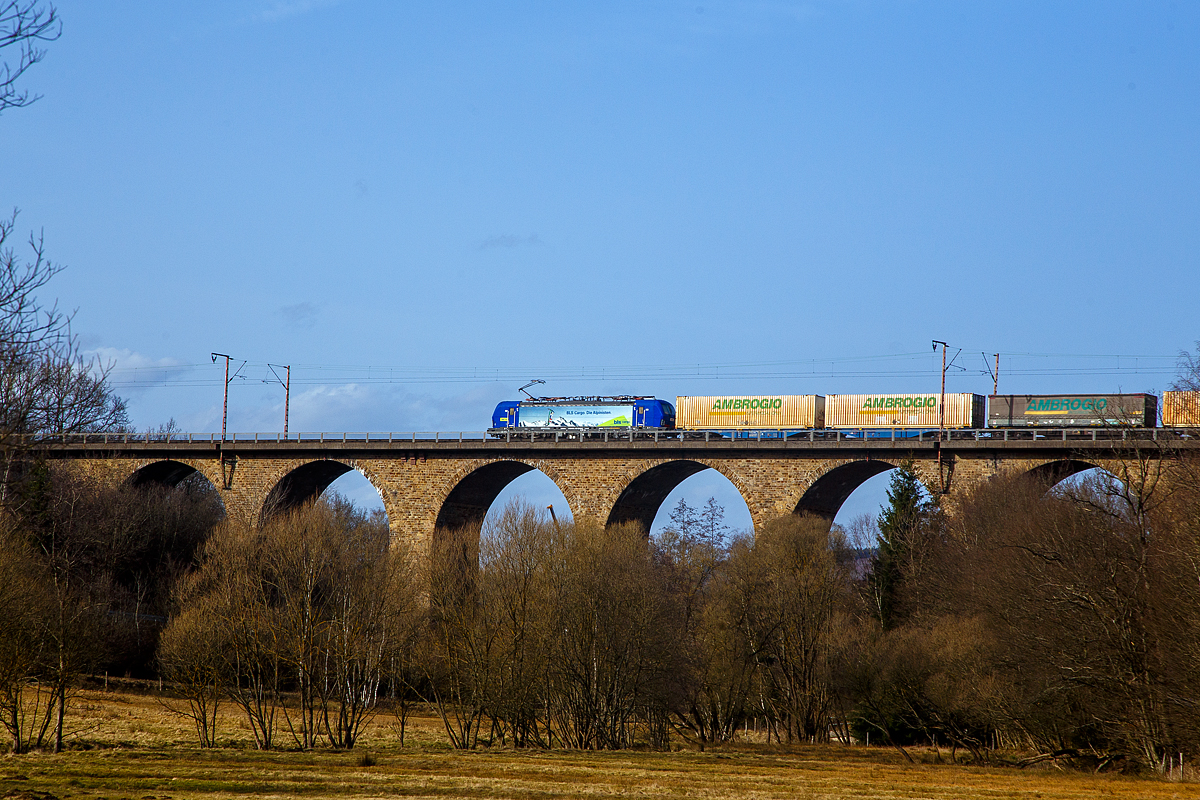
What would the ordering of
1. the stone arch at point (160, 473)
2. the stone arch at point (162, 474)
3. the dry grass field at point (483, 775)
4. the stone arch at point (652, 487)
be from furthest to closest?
1. the stone arch at point (160, 473)
2. the stone arch at point (162, 474)
3. the stone arch at point (652, 487)
4. the dry grass field at point (483, 775)

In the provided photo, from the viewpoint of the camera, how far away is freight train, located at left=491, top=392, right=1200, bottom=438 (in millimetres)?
41438

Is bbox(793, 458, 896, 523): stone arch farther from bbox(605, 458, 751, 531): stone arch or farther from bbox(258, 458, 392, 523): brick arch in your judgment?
bbox(258, 458, 392, 523): brick arch

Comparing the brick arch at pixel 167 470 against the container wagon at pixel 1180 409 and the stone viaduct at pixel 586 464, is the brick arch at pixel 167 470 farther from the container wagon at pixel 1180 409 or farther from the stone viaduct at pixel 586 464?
the container wagon at pixel 1180 409

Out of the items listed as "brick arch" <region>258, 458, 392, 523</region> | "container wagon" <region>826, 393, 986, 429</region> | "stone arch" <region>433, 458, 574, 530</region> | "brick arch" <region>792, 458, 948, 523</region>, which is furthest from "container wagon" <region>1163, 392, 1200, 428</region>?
"brick arch" <region>258, 458, 392, 523</region>

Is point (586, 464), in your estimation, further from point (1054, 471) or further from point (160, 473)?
point (160, 473)

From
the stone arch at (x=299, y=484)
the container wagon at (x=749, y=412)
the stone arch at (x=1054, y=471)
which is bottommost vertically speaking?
the stone arch at (x=299, y=484)

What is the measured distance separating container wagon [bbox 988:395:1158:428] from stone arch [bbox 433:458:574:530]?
60.4 ft

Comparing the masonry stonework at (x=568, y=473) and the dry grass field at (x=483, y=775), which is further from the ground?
the masonry stonework at (x=568, y=473)

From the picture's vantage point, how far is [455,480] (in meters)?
47.8

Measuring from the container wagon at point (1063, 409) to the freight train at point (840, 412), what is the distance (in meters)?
0.04

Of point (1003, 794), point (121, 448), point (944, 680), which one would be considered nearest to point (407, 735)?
point (944, 680)

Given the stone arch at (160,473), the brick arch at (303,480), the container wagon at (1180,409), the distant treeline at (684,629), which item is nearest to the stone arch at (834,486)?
the distant treeline at (684,629)

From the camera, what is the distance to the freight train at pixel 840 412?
136ft

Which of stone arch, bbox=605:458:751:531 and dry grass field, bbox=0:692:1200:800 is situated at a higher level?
stone arch, bbox=605:458:751:531
